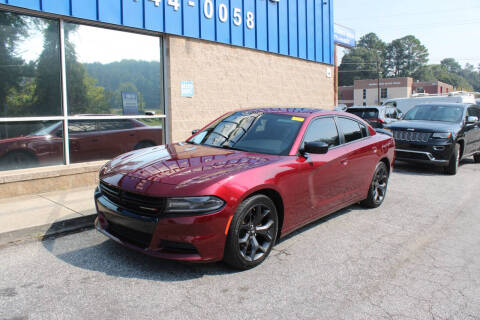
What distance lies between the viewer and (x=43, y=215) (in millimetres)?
5398

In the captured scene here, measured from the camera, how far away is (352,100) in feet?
307

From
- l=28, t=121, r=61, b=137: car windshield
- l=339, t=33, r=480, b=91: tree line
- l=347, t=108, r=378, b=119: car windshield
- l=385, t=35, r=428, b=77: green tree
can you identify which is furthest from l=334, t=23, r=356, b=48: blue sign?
l=385, t=35, r=428, b=77: green tree

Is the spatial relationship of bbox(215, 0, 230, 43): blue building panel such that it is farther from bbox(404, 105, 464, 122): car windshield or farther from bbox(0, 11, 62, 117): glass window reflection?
bbox(404, 105, 464, 122): car windshield

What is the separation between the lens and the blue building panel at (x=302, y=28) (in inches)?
496

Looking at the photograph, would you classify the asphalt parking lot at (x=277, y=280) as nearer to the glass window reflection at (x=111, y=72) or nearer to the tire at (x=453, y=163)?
the glass window reflection at (x=111, y=72)

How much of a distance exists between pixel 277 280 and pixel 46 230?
3.00m

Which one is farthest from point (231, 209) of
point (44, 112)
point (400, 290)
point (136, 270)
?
point (44, 112)

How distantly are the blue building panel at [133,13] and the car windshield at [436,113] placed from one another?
7817mm

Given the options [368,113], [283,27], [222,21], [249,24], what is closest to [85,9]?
[222,21]

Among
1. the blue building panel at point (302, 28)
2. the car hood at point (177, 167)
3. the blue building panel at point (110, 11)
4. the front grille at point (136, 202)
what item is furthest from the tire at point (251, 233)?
the blue building panel at point (302, 28)

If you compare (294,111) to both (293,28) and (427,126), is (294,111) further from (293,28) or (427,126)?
(293,28)

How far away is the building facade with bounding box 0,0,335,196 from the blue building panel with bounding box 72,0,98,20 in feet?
0.06

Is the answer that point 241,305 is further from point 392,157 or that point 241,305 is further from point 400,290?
point 392,157

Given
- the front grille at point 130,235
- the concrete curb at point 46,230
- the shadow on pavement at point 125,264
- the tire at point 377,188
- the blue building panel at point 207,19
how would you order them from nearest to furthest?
the front grille at point 130,235 → the shadow on pavement at point 125,264 → the concrete curb at point 46,230 → the tire at point 377,188 → the blue building panel at point 207,19
